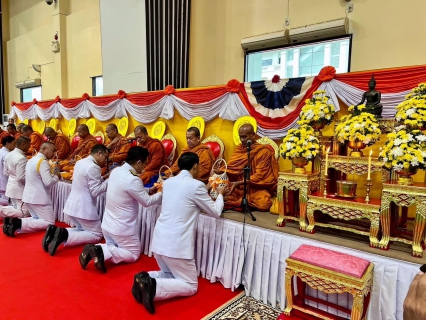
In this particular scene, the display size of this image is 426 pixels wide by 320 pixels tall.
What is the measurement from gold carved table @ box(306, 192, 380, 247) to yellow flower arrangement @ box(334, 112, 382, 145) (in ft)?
1.54

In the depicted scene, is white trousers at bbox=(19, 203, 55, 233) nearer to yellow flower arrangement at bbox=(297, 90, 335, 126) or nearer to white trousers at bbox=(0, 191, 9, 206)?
white trousers at bbox=(0, 191, 9, 206)

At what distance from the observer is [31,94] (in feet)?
41.5

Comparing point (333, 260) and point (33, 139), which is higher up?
point (33, 139)

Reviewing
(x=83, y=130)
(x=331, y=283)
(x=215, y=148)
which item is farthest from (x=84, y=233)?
(x=331, y=283)

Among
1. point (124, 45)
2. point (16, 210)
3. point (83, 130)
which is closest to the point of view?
point (16, 210)

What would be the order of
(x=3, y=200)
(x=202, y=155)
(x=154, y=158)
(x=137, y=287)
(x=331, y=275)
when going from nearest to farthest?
(x=331, y=275), (x=137, y=287), (x=202, y=155), (x=154, y=158), (x=3, y=200)

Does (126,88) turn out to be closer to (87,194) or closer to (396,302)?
(87,194)

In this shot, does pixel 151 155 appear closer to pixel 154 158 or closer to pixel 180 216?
pixel 154 158

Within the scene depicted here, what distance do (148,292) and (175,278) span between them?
13.6 inches

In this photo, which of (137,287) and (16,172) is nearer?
(137,287)

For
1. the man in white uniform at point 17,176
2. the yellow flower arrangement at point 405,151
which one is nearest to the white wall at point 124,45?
the man in white uniform at point 17,176

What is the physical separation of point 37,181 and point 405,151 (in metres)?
4.18

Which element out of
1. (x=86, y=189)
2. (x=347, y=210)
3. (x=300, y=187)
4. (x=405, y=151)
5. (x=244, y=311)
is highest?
(x=405, y=151)

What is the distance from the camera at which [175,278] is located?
258cm
